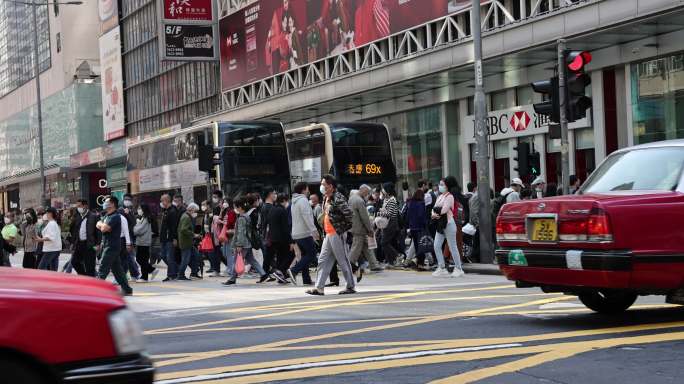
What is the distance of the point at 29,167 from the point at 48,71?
399 inches

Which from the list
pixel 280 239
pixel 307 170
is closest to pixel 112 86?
pixel 307 170

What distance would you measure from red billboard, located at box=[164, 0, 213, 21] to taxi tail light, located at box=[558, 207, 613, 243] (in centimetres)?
4718

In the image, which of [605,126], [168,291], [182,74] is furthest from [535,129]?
[182,74]

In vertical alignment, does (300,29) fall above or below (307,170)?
above

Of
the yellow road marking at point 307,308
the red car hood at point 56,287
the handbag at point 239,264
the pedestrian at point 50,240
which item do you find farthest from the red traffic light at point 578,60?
the red car hood at point 56,287

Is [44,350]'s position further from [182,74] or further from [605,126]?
[182,74]

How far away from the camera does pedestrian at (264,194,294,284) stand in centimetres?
1861

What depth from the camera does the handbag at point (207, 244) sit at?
22.7m

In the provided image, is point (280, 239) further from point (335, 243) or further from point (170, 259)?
point (170, 259)

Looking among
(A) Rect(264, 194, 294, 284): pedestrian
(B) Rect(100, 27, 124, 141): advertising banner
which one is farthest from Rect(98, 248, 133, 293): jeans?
(B) Rect(100, 27, 124, 141): advertising banner

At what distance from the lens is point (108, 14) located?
82.6m

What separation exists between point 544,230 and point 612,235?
80 centimetres

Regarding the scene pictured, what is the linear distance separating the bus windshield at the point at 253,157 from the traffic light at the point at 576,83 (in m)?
14.4

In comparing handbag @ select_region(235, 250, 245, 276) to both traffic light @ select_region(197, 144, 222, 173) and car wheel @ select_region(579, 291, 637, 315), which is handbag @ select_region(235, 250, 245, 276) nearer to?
traffic light @ select_region(197, 144, 222, 173)
